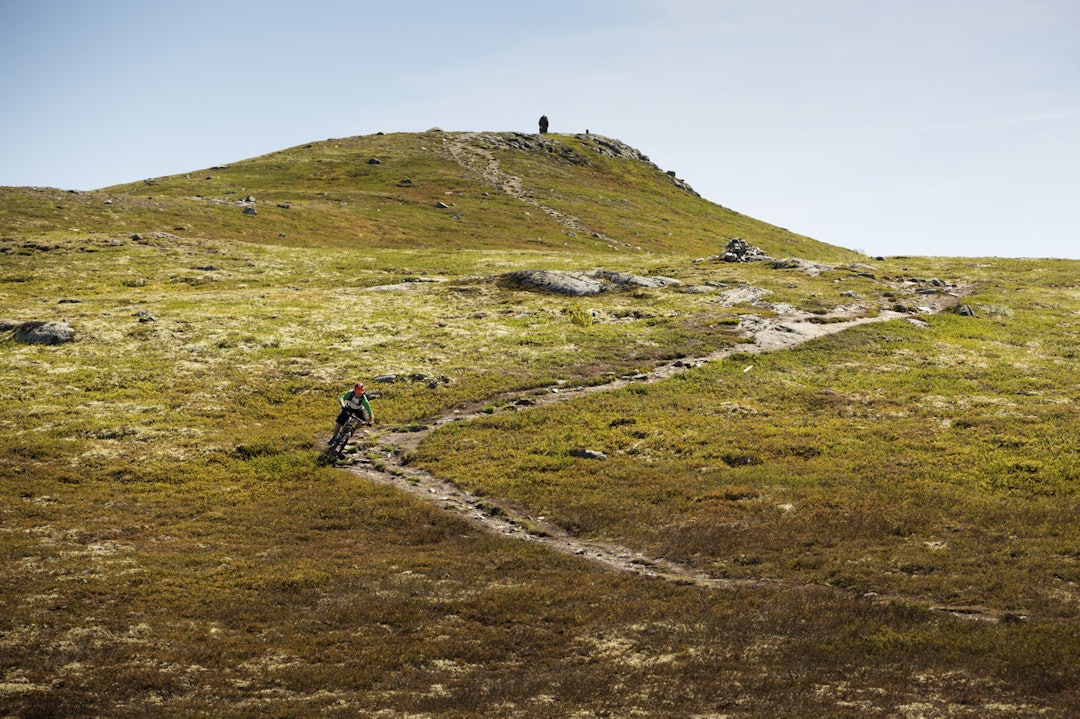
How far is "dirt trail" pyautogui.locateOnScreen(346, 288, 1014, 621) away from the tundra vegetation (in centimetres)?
58

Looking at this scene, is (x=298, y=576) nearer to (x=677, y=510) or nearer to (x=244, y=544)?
(x=244, y=544)

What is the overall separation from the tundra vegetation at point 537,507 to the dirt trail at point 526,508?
22.9 inches

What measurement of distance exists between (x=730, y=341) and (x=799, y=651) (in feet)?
145

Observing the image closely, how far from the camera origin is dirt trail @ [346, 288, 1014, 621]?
81.4 feet

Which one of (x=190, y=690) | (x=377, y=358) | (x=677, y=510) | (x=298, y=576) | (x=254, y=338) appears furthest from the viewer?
(x=254, y=338)

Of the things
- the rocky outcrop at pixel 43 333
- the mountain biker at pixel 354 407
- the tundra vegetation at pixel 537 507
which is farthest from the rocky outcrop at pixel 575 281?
the rocky outcrop at pixel 43 333

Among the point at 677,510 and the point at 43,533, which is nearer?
the point at 43,533

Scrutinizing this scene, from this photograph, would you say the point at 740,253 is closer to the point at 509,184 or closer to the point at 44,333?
the point at 44,333

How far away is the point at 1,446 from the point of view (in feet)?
122

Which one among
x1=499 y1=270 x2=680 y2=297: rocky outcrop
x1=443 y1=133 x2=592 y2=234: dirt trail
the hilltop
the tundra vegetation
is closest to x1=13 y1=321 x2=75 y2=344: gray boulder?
the tundra vegetation

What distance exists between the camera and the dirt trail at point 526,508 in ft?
81.4

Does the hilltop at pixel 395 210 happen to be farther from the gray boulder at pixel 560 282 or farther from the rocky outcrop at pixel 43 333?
the rocky outcrop at pixel 43 333

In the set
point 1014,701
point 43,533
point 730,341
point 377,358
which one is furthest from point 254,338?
point 1014,701

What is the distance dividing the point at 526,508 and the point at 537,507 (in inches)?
20.4
